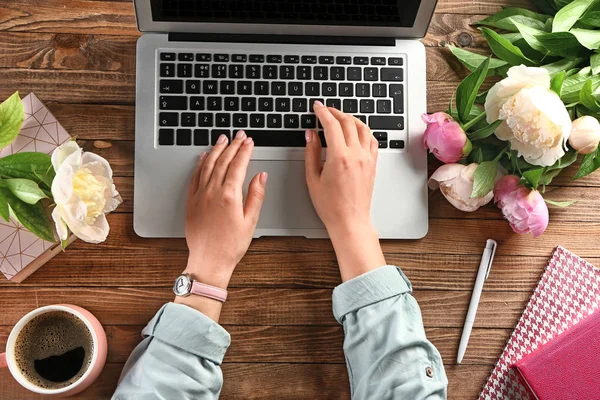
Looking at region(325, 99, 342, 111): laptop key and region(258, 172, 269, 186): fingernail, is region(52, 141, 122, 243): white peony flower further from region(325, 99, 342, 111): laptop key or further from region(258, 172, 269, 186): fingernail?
region(325, 99, 342, 111): laptop key

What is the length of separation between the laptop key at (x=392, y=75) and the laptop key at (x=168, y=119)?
316mm

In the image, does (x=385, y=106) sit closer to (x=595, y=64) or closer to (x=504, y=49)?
(x=504, y=49)

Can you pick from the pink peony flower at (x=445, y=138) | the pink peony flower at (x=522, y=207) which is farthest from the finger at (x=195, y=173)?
the pink peony flower at (x=522, y=207)

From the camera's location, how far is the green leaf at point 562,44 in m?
0.79

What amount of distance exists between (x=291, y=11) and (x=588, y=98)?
44 cm

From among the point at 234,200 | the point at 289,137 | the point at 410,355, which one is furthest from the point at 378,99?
the point at 410,355

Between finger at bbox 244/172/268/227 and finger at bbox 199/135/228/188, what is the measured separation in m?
0.06

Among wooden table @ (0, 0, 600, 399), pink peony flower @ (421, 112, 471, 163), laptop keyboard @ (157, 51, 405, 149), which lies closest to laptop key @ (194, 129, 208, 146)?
laptop keyboard @ (157, 51, 405, 149)

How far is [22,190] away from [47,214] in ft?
0.25

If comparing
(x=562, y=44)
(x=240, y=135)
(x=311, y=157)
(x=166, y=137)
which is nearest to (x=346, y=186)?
(x=311, y=157)

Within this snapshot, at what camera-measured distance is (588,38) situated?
783 mm

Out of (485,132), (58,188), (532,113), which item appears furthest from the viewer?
(485,132)

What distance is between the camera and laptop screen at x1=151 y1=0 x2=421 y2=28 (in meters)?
0.76

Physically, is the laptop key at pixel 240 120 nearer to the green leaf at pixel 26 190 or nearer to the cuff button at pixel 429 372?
the green leaf at pixel 26 190
